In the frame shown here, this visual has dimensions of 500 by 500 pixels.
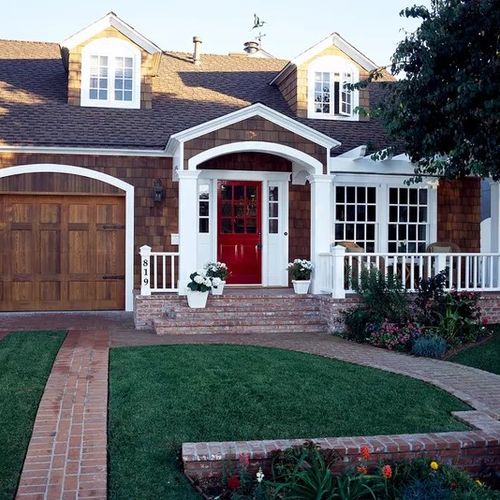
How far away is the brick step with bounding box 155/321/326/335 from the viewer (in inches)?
404

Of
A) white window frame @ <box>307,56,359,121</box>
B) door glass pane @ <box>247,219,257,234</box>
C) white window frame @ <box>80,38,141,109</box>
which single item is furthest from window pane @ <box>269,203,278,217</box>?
white window frame @ <box>80,38,141,109</box>

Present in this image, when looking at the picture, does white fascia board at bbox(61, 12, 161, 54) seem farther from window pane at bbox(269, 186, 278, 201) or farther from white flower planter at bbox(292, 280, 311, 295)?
white flower planter at bbox(292, 280, 311, 295)

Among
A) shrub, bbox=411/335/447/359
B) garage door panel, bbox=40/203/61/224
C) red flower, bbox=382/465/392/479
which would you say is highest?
garage door panel, bbox=40/203/61/224

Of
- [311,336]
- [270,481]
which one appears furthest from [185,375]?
[311,336]

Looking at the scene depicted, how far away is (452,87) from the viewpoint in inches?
348

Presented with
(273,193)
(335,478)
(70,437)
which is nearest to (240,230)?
(273,193)

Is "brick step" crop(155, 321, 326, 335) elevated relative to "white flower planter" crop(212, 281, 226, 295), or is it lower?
Answer: lower

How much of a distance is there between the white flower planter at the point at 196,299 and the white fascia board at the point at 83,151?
3.34 m

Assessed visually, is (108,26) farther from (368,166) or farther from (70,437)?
(70,437)

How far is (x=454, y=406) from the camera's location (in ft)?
20.5

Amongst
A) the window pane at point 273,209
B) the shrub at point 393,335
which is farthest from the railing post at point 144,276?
the shrub at point 393,335

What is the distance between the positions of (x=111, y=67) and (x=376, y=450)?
10998mm

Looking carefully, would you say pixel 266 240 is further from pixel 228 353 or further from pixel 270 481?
pixel 270 481

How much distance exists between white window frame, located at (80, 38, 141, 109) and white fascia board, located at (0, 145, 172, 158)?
153 centimetres
